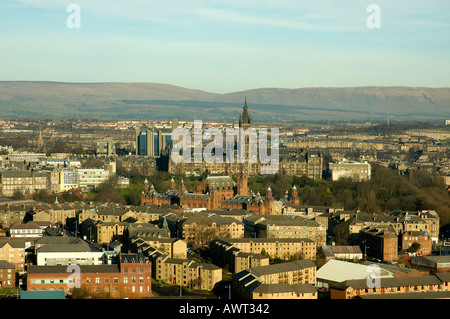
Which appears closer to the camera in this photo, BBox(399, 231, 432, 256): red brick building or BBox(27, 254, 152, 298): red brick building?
BBox(27, 254, 152, 298): red brick building

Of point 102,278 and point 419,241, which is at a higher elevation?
point 102,278

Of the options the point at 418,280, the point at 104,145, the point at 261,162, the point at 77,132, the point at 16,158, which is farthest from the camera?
the point at 77,132

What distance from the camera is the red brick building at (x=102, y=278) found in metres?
33.2

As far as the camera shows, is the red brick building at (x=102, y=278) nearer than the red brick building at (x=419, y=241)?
Yes

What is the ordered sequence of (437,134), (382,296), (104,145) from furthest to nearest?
1. (437,134)
2. (104,145)
3. (382,296)

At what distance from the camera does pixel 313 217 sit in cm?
5094

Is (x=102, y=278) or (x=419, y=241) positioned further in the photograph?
(x=419, y=241)

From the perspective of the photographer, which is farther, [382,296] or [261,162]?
[261,162]

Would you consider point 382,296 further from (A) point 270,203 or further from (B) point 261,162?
(B) point 261,162

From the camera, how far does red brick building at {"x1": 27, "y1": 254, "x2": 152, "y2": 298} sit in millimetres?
33188

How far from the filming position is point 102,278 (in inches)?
1325
